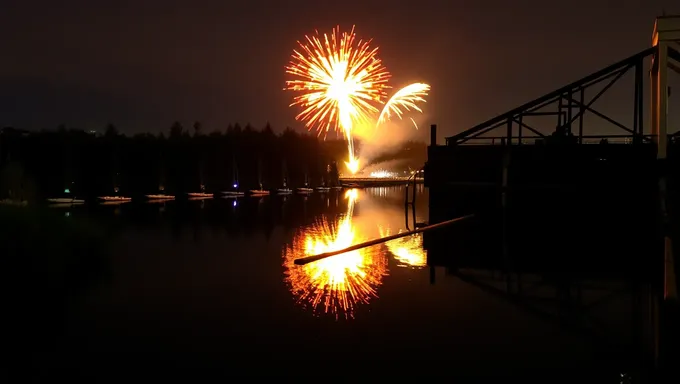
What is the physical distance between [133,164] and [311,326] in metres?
77.2

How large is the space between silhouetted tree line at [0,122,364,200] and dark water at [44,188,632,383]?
44987 mm

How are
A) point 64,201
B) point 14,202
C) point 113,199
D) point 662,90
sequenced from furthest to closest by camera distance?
point 113,199 → point 64,201 → point 14,202 → point 662,90

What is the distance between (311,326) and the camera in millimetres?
10492

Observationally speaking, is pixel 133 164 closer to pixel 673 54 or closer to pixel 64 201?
pixel 64 201

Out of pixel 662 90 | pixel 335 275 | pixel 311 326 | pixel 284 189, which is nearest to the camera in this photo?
pixel 311 326

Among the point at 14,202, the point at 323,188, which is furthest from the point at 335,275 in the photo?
the point at 323,188

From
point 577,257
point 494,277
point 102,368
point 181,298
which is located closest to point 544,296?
point 494,277

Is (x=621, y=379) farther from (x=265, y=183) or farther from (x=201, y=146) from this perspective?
(x=201, y=146)

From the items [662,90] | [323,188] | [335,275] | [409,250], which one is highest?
[662,90]

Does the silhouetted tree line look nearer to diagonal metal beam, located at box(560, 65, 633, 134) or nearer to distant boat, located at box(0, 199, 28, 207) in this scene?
distant boat, located at box(0, 199, 28, 207)

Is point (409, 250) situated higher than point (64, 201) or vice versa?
point (64, 201)

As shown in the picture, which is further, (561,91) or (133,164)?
(133,164)

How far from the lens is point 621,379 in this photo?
7.99 meters

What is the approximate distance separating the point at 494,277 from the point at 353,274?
12.6 feet
